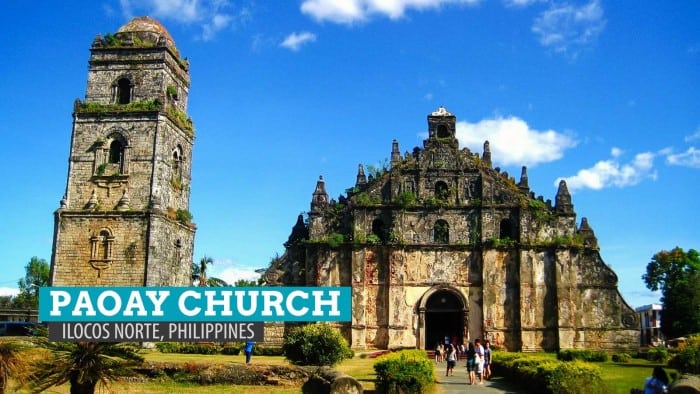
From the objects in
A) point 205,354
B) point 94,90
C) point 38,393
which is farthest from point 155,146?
point 38,393

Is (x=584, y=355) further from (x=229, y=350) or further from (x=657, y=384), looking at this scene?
(x=657, y=384)

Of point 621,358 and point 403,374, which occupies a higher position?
point 403,374

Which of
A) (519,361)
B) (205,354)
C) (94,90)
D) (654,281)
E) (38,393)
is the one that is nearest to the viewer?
(38,393)

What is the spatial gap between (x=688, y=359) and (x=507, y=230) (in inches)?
584

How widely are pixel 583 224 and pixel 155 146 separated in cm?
2202

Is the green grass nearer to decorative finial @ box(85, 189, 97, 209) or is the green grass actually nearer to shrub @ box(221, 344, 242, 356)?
shrub @ box(221, 344, 242, 356)

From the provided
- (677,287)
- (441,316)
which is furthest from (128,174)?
(677,287)

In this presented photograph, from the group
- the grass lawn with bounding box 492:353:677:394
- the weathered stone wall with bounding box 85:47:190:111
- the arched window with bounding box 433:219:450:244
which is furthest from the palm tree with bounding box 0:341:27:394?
the arched window with bounding box 433:219:450:244

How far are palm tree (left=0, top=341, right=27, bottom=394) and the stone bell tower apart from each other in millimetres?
21444

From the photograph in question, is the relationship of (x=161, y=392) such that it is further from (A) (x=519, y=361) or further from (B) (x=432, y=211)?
(B) (x=432, y=211)

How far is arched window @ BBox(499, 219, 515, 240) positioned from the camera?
122ft

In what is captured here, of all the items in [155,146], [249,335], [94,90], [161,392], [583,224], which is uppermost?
[94,90]

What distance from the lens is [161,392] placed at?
19.3m

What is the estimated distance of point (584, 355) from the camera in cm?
3241
